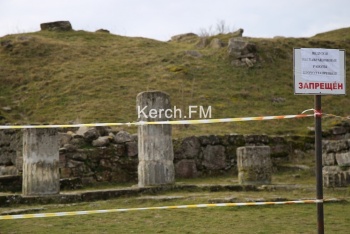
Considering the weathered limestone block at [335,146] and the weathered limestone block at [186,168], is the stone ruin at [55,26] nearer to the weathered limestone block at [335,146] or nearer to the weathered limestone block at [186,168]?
the weathered limestone block at [186,168]

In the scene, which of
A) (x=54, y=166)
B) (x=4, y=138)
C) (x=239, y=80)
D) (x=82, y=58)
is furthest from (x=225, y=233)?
(x=82, y=58)

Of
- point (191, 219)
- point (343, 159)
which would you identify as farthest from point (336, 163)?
point (191, 219)

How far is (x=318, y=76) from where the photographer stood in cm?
823

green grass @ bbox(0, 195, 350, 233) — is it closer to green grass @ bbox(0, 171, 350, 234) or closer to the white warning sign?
green grass @ bbox(0, 171, 350, 234)

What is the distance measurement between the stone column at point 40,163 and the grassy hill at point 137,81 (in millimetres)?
7649

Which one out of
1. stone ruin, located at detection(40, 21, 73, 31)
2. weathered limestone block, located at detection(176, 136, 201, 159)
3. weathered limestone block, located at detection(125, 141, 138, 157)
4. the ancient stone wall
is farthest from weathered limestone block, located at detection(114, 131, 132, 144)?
stone ruin, located at detection(40, 21, 73, 31)

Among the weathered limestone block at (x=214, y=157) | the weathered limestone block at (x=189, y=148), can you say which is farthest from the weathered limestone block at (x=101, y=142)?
the weathered limestone block at (x=214, y=157)

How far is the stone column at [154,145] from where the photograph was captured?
15.4 metres

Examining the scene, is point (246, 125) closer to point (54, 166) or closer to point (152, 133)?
point (152, 133)

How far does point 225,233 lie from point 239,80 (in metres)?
20.2

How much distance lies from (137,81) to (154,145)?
1339 cm

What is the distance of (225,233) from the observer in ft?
30.1

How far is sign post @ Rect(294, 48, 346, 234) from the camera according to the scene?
8.07m

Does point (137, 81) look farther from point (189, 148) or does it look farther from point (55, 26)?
point (55, 26)
